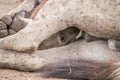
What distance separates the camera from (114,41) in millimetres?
2988

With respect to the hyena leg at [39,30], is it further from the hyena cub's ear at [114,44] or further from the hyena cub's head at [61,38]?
the hyena cub's ear at [114,44]

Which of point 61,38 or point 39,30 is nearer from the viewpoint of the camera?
point 39,30

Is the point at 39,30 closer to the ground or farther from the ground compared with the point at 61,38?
farther from the ground

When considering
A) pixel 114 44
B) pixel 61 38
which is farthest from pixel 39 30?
pixel 114 44

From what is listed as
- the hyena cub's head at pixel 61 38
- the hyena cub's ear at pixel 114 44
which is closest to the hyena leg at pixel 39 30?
the hyena cub's head at pixel 61 38

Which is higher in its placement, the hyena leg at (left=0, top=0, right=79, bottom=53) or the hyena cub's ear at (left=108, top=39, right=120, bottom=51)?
the hyena leg at (left=0, top=0, right=79, bottom=53)

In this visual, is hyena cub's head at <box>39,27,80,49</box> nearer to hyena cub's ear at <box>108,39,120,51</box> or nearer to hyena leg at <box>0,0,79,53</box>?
hyena leg at <box>0,0,79,53</box>

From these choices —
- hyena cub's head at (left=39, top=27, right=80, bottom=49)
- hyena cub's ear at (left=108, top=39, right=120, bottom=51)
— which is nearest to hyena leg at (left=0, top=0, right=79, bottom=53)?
hyena cub's head at (left=39, top=27, right=80, bottom=49)

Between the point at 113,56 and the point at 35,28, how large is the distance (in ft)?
2.33

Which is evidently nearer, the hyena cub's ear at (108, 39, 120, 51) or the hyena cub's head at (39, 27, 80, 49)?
the hyena cub's ear at (108, 39, 120, 51)

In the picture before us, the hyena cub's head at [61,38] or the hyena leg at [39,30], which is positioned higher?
the hyena leg at [39,30]

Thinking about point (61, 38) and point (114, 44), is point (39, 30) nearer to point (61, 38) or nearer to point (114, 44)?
point (61, 38)

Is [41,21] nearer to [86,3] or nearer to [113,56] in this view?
[86,3]

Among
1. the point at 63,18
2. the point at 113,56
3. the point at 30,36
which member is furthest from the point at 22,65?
the point at 113,56
